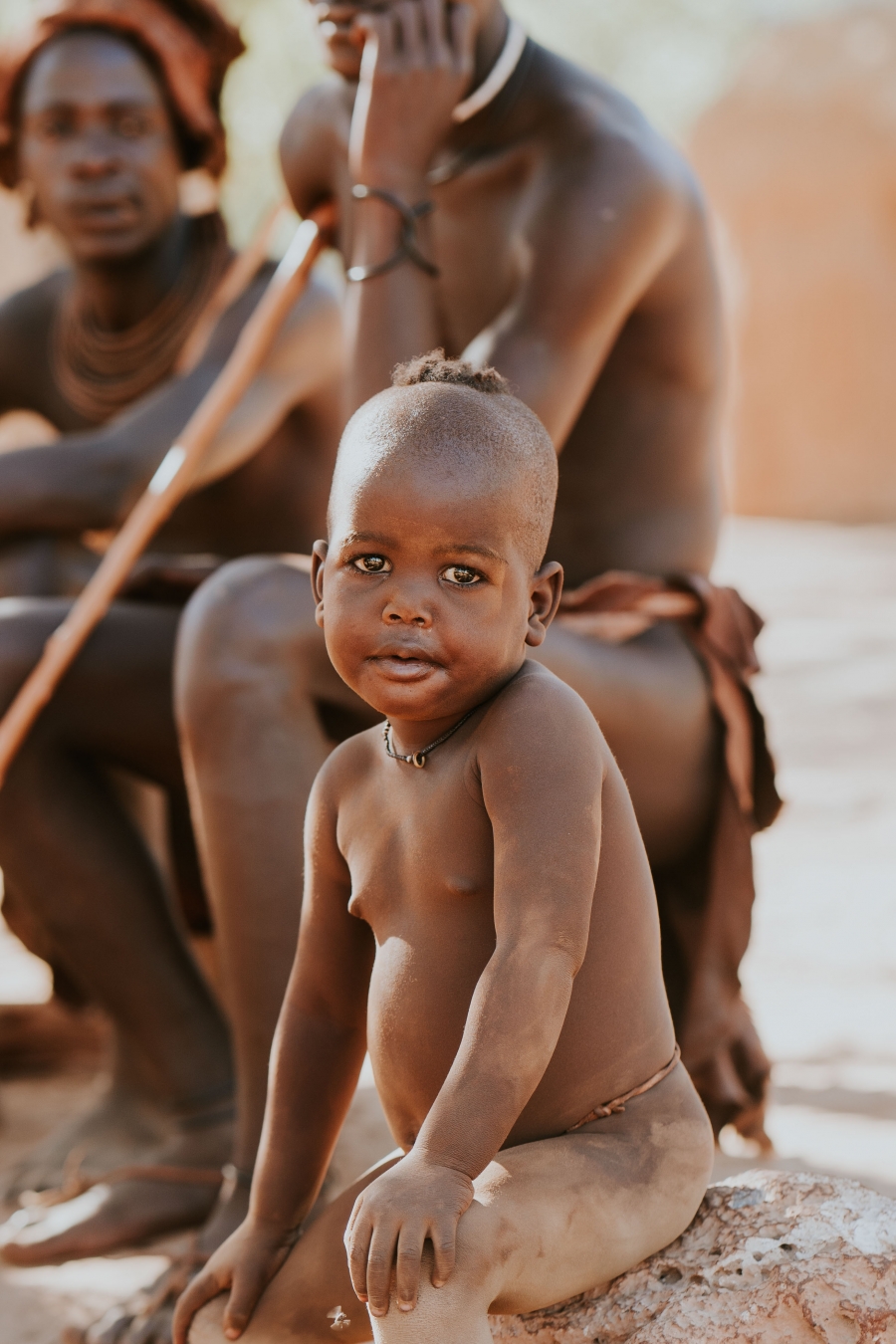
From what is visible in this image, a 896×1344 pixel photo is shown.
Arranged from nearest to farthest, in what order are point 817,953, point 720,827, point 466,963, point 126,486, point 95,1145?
point 466,963
point 720,827
point 95,1145
point 126,486
point 817,953

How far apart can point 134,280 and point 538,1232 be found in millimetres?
2350

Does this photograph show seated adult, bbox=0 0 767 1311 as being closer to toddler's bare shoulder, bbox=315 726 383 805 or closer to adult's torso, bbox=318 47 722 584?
adult's torso, bbox=318 47 722 584

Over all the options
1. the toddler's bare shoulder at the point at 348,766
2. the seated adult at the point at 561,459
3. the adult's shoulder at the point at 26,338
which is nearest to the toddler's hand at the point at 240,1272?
the seated adult at the point at 561,459

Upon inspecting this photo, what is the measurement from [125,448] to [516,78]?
3.12 feet

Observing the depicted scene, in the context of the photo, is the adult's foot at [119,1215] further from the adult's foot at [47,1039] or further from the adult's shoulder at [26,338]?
the adult's shoulder at [26,338]

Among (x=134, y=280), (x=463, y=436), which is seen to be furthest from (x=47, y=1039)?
(x=463, y=436)

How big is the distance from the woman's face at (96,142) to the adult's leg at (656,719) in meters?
1.44

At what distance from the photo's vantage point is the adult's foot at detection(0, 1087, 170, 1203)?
8.69 ft

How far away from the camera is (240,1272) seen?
1.74 metres

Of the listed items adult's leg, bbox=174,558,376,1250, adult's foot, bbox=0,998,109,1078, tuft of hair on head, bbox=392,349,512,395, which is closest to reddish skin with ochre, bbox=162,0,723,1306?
adult's leg, bbox=174,558,376,1250

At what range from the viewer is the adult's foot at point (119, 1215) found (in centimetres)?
239

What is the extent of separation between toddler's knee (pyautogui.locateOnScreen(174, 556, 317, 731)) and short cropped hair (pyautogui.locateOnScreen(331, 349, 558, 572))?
601 mm

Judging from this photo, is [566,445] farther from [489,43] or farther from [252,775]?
[252,775]

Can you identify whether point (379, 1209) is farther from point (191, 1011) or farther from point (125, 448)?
point (125, 448)
